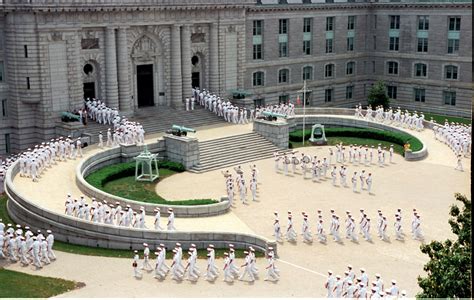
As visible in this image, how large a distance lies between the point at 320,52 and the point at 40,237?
4996cm

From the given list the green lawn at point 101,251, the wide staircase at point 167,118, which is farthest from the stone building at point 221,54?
the green lawn at point 101,251

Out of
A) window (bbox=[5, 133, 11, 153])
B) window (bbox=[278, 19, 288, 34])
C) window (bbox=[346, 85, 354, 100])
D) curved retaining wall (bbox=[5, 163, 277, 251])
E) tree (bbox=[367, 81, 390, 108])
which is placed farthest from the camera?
window (bbox=[346, 85, 354, 100])

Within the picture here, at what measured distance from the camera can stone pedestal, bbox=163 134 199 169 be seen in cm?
4884

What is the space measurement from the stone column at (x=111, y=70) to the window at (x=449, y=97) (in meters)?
36.6

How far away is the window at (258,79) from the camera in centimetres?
6969

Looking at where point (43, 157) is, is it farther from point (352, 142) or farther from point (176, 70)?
point (352, 142)

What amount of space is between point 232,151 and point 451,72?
32.6m

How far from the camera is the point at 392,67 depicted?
255ft

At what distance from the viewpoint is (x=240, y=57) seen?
219 ft

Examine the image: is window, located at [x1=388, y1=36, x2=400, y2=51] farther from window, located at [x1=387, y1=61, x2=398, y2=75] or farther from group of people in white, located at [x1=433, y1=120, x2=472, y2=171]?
group of people in white, located at [x1=433, y1=120, x2=472, y2=171]

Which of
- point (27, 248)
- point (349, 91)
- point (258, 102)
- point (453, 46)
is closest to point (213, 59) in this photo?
point (258, 102)

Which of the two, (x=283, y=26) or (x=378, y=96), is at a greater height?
(x=283, y=26)

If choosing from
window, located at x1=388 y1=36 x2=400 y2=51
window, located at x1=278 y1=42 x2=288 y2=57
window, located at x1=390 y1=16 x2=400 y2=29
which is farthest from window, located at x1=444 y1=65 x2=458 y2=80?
window, located at x1=278 y1=42 x2=288 y2=57

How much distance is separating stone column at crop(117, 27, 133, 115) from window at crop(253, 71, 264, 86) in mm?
15497
